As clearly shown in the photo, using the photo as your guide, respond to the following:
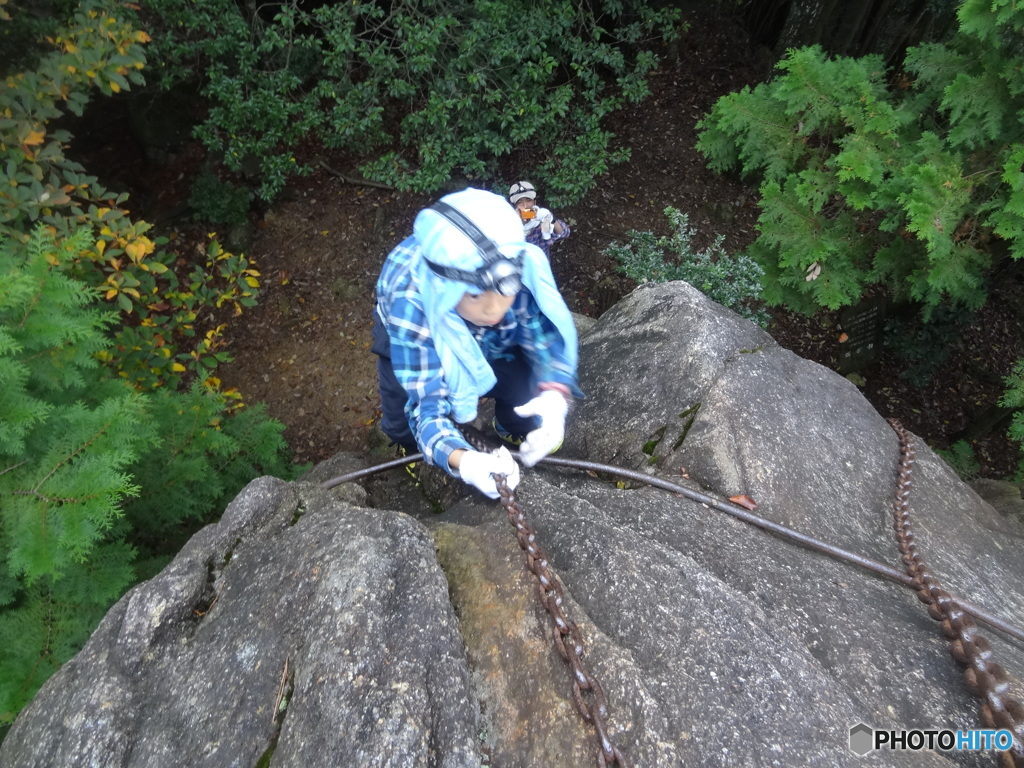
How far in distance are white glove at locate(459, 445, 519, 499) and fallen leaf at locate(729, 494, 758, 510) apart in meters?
1.11

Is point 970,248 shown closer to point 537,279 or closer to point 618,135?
point 537,279

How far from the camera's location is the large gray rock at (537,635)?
175 cm

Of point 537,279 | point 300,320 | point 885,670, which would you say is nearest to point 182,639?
point 537,279

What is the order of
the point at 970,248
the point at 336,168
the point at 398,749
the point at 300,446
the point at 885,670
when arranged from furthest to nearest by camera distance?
1. the point at 336,168
2. the point at 300,446
3. the point at 970,248
4. the point at 885,670
5. the point at 398,749

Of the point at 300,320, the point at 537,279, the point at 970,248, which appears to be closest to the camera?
the point at 537,279

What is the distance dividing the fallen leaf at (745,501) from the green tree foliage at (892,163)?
2.12 metres

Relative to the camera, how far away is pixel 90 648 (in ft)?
6.94

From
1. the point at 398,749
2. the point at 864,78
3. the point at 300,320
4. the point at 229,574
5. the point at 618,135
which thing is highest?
the point at 864,78

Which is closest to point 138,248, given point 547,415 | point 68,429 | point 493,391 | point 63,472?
point 68,429

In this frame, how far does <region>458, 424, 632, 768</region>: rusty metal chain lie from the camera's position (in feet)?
5.47

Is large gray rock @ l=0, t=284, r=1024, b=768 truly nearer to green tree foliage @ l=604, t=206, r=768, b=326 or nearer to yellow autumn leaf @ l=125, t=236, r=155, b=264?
yellow autumn leaf @ l=125, t=236, r=155, b=264

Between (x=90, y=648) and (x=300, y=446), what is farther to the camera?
(x=300, y=446)

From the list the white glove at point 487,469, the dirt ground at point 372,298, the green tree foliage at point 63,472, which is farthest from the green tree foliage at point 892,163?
the green tree foliage at point 63,472

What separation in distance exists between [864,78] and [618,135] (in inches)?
145
